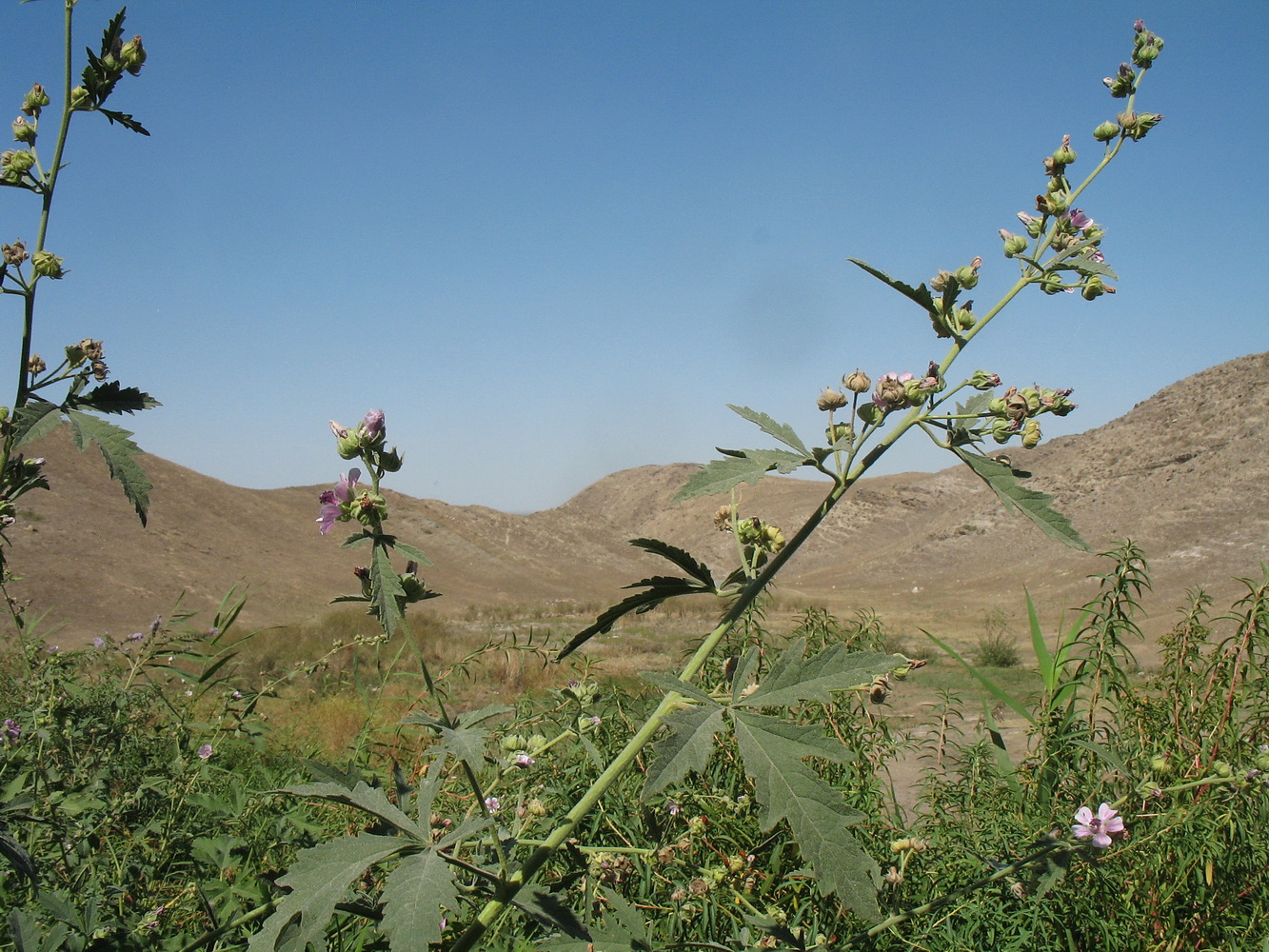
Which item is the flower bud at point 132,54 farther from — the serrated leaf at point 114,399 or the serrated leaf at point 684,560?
the serrated leaf at point 684,560

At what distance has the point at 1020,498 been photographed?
3.80 ft

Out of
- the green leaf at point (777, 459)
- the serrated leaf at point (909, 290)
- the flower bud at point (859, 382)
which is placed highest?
the serrated leaf at point (909, 290)

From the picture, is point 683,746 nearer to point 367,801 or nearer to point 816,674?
point 816,674

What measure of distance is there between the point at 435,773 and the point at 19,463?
1147 mm

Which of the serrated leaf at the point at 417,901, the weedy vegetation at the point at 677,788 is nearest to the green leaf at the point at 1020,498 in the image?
the weedy vegetation at the point at 677,788

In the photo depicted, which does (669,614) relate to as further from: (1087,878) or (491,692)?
(1087,878)

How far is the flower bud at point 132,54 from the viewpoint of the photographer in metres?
1.64

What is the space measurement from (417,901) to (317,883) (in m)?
0.15

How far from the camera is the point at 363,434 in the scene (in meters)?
1.22

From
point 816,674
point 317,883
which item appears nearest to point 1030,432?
point 816,674

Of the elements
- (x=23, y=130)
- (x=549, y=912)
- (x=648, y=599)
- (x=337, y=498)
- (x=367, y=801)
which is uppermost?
(x=23, y=130)

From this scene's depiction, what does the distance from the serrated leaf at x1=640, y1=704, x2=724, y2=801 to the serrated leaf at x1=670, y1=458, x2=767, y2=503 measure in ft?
1.01

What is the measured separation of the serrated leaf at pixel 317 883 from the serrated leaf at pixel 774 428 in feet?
2.62

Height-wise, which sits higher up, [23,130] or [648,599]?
[23,130]
